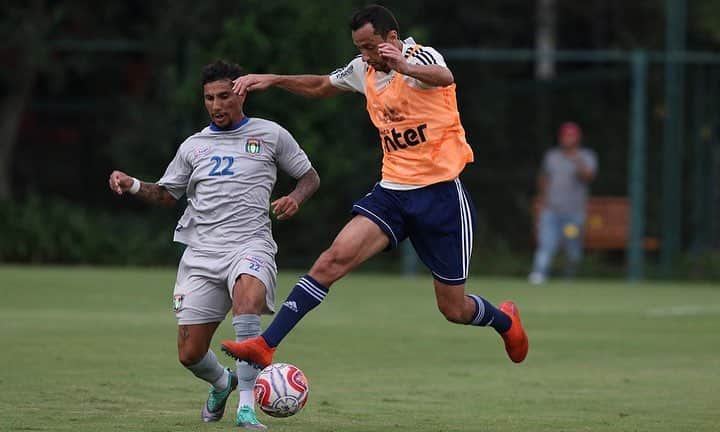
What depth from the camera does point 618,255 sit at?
24.9m

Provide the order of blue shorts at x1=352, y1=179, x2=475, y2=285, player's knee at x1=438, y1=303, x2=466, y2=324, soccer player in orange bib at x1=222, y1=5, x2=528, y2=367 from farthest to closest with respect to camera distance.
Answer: player's knee at x1=438, y1=303, x2=466, y2=324, blue shorts at x1=352, y1=179, x2=475, y2=285, soccer player in orange bib at x1=222, y1=5, x2=528, y2=367

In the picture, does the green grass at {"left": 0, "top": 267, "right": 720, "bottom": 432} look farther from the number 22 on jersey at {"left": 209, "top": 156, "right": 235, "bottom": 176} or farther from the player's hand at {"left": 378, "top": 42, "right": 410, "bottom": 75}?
the player's hand at {"left": 378, "top": 42, "right": 410, "bottom": 75}

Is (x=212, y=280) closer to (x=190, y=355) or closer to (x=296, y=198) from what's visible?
(x=190, y=355)

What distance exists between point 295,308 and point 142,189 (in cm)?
115

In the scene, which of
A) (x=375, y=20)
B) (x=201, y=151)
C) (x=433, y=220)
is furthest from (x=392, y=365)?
(x=375, y=20)

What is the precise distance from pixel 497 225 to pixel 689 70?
389cm

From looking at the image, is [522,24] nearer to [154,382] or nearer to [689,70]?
[689,70]

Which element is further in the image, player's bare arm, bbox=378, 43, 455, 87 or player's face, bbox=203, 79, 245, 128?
player's face, bbox=203, 79, 245, 128

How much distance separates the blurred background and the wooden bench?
0.82 ft

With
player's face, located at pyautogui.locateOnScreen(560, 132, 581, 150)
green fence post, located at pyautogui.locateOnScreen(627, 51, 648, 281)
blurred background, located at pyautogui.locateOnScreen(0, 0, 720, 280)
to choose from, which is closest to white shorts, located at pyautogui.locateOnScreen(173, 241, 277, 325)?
blurred background, located at pyautogui.locateOnScreen(0, 0, 720, 280)

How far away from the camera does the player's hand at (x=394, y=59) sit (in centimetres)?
874

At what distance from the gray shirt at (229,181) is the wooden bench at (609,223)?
50.4ft

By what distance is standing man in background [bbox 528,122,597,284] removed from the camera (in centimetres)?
2233

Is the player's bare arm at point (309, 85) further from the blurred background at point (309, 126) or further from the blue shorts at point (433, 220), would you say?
the blurred background at point (309, 126)
